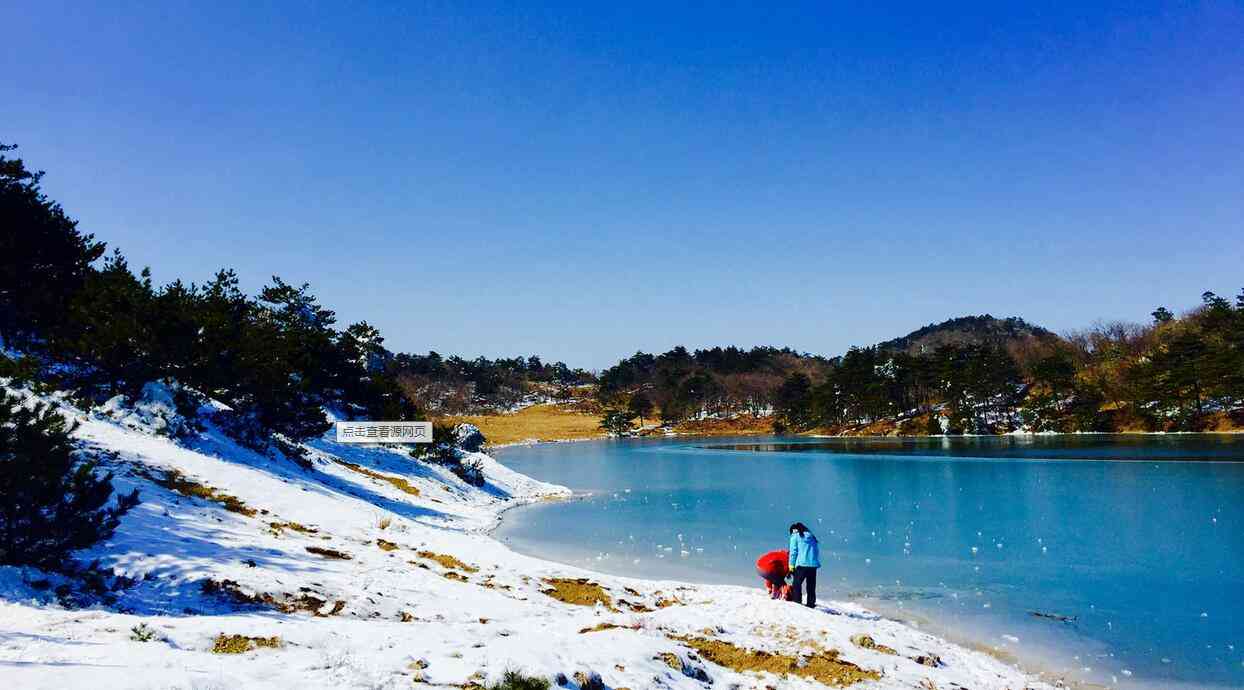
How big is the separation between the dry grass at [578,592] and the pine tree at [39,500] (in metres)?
9.41

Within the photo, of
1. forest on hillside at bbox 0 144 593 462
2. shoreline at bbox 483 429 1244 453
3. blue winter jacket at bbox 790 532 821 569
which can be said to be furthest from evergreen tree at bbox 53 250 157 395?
shoreline at bbox 483 429 1244 453

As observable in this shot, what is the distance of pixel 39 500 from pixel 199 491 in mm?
9302

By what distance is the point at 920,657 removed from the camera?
1280 centimetres

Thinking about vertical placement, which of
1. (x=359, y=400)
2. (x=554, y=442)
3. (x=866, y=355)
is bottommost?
(x=554, y=442)

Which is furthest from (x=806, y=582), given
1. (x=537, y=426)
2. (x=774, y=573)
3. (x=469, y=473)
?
(x=537, y=426)

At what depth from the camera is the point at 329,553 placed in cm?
1595

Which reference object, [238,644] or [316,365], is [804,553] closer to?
[238,644]

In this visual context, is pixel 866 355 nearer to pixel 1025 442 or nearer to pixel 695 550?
pixel 1025 442

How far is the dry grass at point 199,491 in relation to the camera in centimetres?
1803

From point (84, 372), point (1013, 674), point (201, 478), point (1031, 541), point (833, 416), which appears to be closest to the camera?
point (1013, 674)

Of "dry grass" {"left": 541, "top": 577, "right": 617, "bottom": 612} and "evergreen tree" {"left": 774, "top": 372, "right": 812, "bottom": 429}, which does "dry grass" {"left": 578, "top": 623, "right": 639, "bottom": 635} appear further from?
"evergreen tree" {"left": 774, "top": 372, "right": 812, "bottom": 429}

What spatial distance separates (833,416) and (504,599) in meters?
133

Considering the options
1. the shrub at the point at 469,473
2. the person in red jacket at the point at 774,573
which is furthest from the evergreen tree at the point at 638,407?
the person in red jacket at the point at 774,573

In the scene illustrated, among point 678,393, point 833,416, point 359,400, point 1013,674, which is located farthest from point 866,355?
point 1013,674
